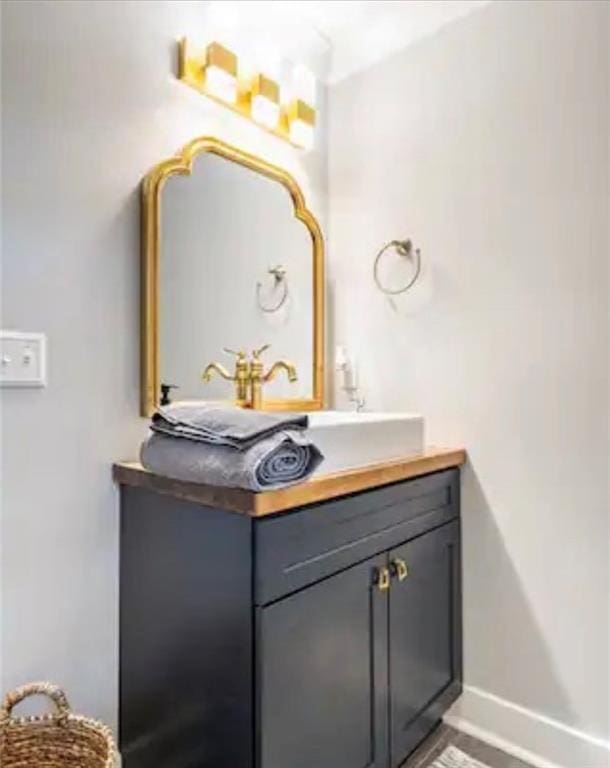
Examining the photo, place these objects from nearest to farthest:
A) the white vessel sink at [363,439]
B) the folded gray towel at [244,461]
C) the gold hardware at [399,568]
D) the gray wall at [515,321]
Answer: the folded gray towel at [244,461] < the white vessel sink at [363,439] < the gold hardware at [399,568] < the gray wall at [515,321]

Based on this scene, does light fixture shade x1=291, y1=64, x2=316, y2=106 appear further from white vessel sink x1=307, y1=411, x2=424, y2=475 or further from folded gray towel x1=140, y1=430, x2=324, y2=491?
folded gray towel x1=140, y1=430, x2=324, y2=491

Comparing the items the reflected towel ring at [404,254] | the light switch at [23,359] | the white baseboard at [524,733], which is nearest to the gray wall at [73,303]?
the light switch at [23,359]

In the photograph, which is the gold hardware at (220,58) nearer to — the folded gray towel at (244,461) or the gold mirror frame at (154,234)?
the gold mirror frame at (154,234)

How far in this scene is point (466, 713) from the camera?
1687 mm

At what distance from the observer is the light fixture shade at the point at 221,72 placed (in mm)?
1536

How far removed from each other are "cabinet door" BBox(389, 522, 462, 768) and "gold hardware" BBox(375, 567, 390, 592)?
27 millimetres

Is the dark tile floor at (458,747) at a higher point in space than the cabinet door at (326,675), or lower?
lower

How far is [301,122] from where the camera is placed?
1.83 m

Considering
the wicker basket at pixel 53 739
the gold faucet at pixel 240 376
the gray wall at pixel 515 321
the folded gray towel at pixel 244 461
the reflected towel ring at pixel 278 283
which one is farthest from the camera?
the reflected towel ring at pixel 278 283

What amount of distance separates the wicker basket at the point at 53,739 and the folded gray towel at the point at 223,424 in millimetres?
576

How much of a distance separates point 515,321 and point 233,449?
983 mm

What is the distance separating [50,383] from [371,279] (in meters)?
1.13

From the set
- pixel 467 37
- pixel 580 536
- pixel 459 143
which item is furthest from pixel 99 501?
pixel 467 37

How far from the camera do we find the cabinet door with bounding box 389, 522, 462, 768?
1.38m
